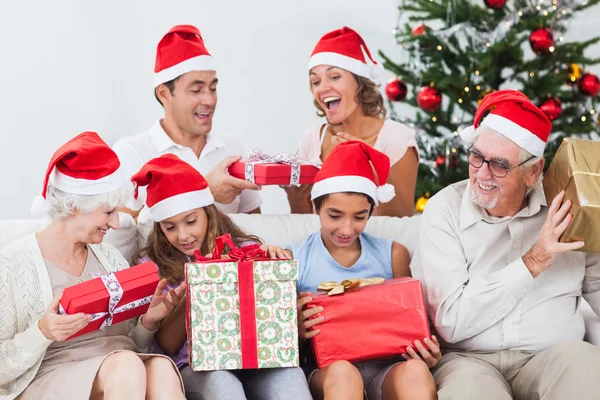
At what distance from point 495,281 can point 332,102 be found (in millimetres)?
1303

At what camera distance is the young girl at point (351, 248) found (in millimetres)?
2627

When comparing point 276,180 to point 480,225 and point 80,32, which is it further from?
point 80,32

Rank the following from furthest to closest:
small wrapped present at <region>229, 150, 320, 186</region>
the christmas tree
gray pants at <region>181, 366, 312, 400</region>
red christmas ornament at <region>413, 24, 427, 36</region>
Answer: red christmas ornament at <region>413, 24, 427, 36</region>
the christmas tree
small wrapped present at <region>229, 150, 320, 186</region>
gray pants at <region>181, 366, 312, 400</region>

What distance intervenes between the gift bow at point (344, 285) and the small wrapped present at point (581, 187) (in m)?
0.62

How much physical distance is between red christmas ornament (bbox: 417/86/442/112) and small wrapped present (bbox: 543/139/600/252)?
229 centimetres

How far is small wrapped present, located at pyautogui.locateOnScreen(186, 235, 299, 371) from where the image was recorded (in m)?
2.48

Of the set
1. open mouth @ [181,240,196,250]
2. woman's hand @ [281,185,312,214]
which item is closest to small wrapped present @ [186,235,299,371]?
open mouth @ [181,240,196,250]

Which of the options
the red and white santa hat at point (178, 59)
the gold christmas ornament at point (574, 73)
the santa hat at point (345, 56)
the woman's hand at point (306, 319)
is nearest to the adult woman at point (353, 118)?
the santa hat at point (345, 56)

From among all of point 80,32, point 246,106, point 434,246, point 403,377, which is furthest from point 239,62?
point 403,377

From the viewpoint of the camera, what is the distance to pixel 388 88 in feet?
16.8

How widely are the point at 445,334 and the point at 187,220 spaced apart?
99 cm

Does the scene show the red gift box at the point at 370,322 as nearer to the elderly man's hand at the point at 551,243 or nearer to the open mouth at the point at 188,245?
the elderly man's hand at the point at 551,243

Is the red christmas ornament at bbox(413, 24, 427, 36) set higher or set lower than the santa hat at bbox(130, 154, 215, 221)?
higher

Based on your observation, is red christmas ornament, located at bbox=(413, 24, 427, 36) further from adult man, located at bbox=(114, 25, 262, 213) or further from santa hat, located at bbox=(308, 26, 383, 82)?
adult man, located at bbox=(114, 25, 262, 213)
